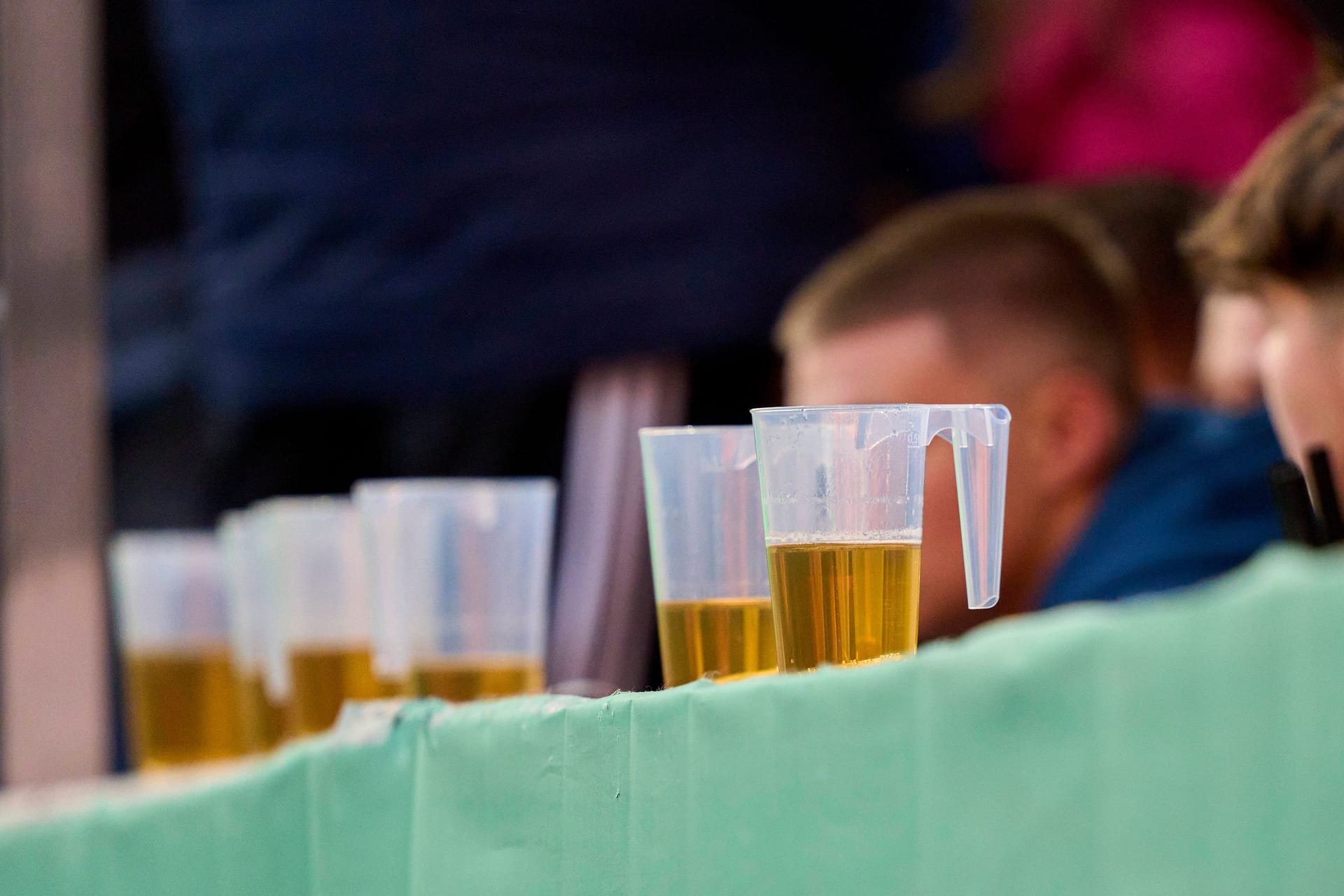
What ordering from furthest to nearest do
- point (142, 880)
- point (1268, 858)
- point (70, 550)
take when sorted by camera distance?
1. point (70, 550)
2. point (142, 880)
3. point (1268, 858)

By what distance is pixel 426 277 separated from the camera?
1.89 meters

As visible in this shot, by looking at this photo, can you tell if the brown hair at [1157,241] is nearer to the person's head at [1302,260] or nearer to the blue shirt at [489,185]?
the blue shirt at [489,185]

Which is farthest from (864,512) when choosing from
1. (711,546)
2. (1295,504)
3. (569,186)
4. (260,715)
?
(569,186)

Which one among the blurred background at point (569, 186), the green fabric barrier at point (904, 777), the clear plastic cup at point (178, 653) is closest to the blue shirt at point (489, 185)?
the blurred background at point (569, 186)

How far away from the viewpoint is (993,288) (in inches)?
50.2

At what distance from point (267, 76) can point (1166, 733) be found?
166 centimetres

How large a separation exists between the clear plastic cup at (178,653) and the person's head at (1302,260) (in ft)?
2.59

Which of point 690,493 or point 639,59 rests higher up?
point 639,59

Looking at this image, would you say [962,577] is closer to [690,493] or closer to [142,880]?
[690,493]

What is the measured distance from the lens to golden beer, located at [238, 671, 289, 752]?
1.12 metres

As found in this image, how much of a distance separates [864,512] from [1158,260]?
4.10 feet

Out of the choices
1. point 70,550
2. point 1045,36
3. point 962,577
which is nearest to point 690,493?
point 962,577

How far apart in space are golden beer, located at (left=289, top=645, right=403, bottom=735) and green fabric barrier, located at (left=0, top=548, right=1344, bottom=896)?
286 mm

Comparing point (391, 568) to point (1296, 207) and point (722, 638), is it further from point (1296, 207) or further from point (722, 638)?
point (1296, 207)
